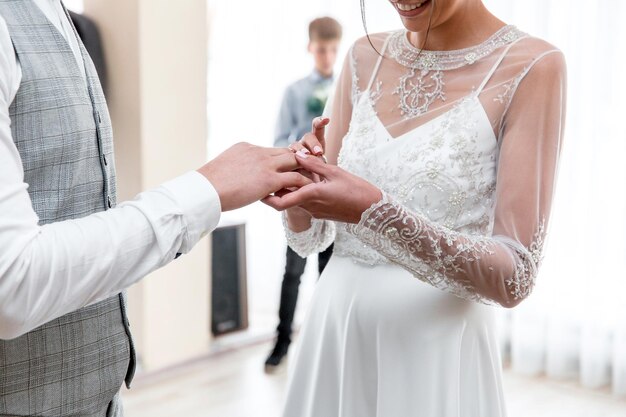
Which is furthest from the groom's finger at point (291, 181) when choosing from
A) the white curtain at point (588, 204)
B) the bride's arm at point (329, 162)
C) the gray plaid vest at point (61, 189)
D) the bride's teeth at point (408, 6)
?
the white curtain at point (588, 204)

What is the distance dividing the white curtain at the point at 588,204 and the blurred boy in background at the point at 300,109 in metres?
0.96

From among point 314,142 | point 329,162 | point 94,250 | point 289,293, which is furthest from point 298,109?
point 94,250

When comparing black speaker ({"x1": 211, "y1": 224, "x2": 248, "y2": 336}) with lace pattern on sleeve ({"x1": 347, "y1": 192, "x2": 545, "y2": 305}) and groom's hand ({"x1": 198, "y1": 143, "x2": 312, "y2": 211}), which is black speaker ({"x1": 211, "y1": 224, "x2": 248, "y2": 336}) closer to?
lace pattern on sleeve ({"x1": 347, "y1": 192, "x2": 545, "y2": 305})

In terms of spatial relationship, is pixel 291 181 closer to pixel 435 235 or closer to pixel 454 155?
pixel 435 235

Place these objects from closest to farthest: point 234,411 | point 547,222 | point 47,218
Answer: point 47,218 < point 547,222 < point 234,411

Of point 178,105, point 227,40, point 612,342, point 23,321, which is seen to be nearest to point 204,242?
point 178,105

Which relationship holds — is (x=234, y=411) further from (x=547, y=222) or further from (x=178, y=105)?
(x=547, y=222)

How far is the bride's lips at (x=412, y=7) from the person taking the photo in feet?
5.29

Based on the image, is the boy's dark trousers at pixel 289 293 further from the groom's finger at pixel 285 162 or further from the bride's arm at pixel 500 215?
the groom's finger at pixel 285 162

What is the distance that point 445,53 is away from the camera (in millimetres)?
1726

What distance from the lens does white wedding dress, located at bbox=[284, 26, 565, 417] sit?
1.46 m

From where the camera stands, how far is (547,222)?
4.99 feet

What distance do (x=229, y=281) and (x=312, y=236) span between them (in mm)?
2736

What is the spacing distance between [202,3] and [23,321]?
10.5ft
